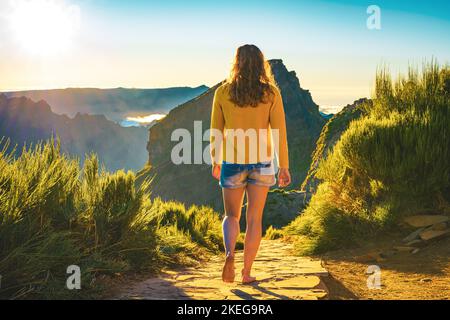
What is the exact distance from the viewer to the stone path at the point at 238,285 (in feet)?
15.1

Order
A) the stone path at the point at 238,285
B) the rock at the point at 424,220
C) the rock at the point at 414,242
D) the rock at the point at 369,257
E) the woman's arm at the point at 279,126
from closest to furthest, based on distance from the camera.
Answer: the stone path at the point at 238,285 → the woman's arm at the point at 279,126 → the rock at the point at 369,257 → the rock at the point at 414,242 → the rock at the point at 424,220

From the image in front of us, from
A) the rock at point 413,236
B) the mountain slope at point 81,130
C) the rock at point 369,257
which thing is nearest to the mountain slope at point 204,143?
the mountain slope at point 81,130

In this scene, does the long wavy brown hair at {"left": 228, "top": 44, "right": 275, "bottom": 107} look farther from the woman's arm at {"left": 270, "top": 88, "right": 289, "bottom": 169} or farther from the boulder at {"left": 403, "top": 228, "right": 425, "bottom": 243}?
the boulder at {"left": 403, "top": 228, "right": 425, "bottom": 243}

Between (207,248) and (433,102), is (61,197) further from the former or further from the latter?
(433,102)

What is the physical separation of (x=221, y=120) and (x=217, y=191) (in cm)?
7109

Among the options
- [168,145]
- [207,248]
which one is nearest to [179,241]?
[207,248]

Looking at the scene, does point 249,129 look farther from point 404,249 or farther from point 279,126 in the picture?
point 404,249

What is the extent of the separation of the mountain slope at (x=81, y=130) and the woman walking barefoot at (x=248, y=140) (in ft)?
482

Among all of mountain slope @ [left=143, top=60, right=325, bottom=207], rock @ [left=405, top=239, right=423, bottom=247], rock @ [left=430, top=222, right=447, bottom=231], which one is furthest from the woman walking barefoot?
mountain slope @ [left=143, top=60, right=325, bottom=207]

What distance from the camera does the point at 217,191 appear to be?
76000 mm

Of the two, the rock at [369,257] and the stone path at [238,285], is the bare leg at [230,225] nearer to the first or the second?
the stone path at [238,285]

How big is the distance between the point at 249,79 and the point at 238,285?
6.71 ft

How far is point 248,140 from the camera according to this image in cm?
489

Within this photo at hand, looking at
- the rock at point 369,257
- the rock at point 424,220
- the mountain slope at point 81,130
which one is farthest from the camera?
the mountain slope at point 81,130
